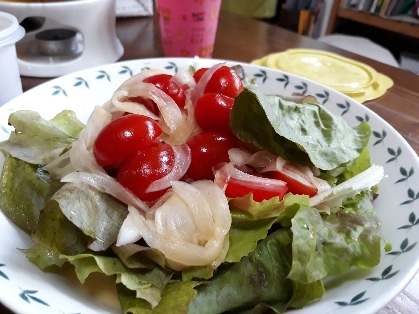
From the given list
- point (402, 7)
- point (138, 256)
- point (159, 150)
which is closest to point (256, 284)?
point (138, 256)

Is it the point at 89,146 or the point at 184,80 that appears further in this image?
the point at 184,80

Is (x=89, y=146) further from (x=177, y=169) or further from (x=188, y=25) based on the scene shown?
(x=188, y=25)

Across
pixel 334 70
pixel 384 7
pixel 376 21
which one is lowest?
pixel 376 21

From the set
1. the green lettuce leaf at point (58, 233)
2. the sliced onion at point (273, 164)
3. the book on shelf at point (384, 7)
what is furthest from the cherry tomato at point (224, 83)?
the book on shelf at point (384, 7)

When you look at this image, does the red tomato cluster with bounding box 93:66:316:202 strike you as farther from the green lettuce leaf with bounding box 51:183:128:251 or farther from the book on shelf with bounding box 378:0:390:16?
the book on shelf with bounding box 378:0:390:16

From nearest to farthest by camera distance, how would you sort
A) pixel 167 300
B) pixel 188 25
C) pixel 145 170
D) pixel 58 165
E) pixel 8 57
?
pixel 167 300, pixel 145 170, pixel 58 165, pixel 8 57, pixel 188 25

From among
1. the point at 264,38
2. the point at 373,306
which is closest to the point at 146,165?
the point at 373,306

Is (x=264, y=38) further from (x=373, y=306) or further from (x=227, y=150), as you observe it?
(x=373, y=306)
